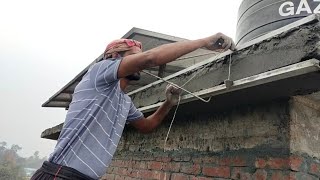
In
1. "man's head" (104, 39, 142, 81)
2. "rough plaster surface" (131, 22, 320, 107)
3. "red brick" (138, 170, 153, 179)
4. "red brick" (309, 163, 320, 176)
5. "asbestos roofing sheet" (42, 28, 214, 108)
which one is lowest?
"red brick" (138, 170, 153, 179)

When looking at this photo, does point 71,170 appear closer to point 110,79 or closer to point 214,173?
point 110,79

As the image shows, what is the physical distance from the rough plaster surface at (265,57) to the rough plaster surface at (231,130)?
0.30 m

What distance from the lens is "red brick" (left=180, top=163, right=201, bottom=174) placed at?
2323 millimetres

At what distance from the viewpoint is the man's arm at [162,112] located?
2.27 m

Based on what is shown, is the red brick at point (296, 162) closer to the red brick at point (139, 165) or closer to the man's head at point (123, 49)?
the man's head at point (123, 49)

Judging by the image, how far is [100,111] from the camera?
1919mm

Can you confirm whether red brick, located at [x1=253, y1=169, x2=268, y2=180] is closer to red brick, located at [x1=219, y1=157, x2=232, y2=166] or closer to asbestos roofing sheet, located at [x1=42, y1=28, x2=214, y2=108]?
red brick, located at [x1=219, y1=157, x2=232, y2=166]

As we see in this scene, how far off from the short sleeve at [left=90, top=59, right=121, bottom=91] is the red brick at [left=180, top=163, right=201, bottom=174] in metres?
0.96

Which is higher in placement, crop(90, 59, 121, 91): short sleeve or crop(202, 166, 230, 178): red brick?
crop(90, 59, 121, 91): short sleeve

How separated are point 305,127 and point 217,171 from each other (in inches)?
25.6

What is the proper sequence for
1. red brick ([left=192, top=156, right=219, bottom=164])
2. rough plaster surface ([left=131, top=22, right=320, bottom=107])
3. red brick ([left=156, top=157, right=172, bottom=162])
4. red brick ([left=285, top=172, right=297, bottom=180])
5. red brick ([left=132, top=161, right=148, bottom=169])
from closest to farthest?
rough plaster surface ([left=131, top=22, right=320, bottom=107]), red brick ([left=285, top=172, right=297, bottom=180]), red brick ([left=192, top=156, right=219, bottom=164]), red brick ([left=156, top=157, right=172, bottom=162]), red brick ([left=132, top=161, right=148, bottom=169])

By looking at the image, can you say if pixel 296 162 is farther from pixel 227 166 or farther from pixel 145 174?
pixel 145 174

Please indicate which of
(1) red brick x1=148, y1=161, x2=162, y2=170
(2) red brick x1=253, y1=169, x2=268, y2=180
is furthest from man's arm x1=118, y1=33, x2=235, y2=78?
(1) red brick x1=148, y1=161, x2=162, y2=170

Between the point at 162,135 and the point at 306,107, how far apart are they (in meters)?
1.43
